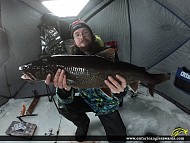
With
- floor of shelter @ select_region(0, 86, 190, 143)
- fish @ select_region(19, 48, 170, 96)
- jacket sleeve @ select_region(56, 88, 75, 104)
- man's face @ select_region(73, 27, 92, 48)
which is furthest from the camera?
floor of shelter @ select_region(0, 86, 190, 143)

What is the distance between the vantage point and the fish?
1764 millimetres

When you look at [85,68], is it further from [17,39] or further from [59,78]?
[17,39]

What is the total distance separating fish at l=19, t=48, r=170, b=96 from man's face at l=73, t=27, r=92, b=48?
51 centimetres

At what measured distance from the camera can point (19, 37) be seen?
3613 mm

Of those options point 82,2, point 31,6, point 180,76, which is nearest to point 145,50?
point 180,76

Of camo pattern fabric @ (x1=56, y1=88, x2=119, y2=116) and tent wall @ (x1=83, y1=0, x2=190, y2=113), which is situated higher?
tent wall @ (x1=83, y1=0, x2=190, y2=113)

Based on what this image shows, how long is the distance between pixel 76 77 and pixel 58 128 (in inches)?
54.6

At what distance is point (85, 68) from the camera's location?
179cm

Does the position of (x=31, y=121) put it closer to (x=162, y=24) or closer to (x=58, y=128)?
(x=58, y=128)

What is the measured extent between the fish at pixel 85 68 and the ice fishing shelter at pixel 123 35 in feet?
4.93

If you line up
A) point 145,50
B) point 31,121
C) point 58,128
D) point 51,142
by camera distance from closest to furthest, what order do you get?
point 51,142, point 58,128, point 31,121, point 145,50

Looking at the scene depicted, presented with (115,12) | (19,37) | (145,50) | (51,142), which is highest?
(115,12)

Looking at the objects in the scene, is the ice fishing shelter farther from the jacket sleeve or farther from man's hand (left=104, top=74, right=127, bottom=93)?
the jacket sleeve

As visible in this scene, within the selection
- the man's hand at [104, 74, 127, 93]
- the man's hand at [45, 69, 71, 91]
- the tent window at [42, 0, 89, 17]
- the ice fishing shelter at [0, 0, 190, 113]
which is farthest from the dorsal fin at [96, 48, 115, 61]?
the tent window at [42, 0, 89, 17]
